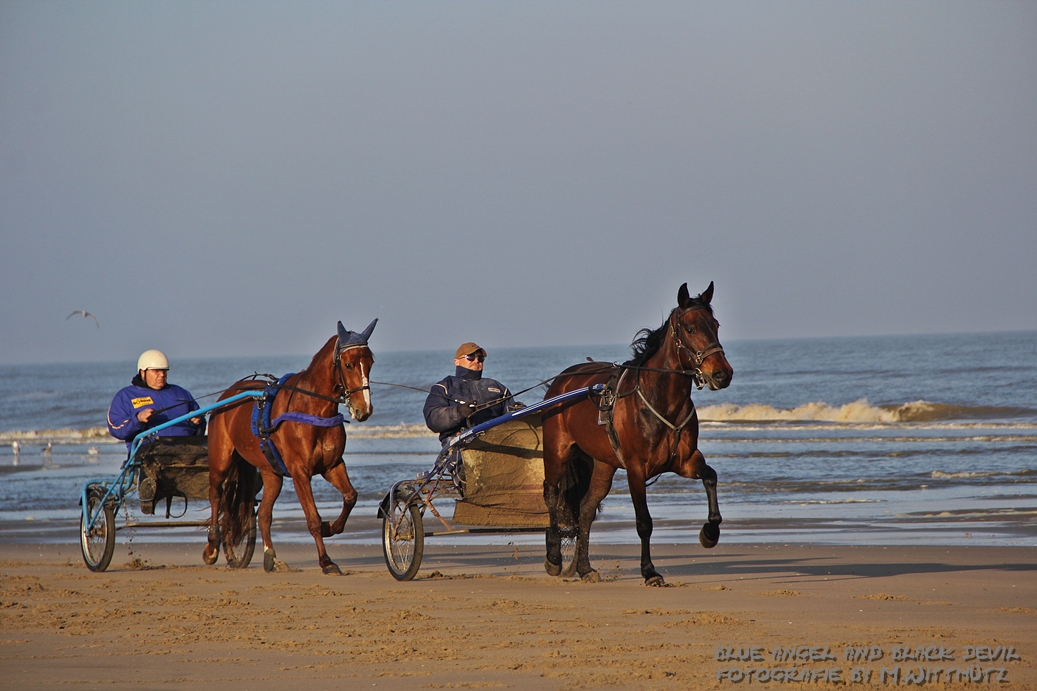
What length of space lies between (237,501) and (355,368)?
2.46 m

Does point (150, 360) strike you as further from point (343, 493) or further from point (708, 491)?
point (708, 491)

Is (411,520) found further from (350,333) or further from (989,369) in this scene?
(989,369)

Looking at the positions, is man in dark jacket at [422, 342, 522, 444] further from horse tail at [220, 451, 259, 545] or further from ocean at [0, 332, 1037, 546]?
horse tail at [220, 451, 259, 545]

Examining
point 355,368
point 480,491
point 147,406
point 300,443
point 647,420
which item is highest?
point 355,368

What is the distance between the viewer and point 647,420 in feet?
27.6

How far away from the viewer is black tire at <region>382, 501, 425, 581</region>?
912 centimetres

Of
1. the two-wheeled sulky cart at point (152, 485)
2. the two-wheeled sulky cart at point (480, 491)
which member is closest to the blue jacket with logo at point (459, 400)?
the two-wheeled sulky cart at point (480, 491)

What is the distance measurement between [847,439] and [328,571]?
18.2 m

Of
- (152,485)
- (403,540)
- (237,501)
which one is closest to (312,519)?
(403,540)

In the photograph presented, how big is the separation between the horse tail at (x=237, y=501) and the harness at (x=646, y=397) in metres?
3.66

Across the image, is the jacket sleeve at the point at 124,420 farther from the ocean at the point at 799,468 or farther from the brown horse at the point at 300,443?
the ocean at the point at 799,468

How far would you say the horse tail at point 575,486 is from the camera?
30.5 feet

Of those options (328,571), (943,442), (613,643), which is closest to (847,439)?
(943,442)

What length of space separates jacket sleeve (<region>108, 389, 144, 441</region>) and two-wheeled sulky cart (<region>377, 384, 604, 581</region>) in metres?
2.71
